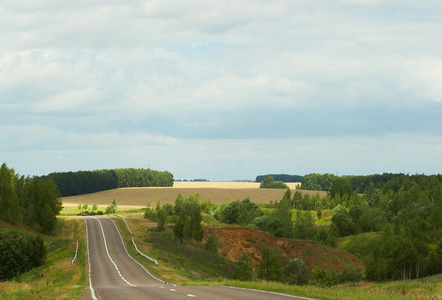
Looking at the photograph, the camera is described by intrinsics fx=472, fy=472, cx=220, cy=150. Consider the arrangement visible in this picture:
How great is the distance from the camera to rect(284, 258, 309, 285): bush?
7269cm

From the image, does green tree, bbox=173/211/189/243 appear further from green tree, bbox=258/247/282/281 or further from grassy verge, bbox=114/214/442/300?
green tree, bbox=258/247/282/281

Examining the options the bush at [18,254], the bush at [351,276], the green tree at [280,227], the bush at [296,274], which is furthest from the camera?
the green tree at [280,227]

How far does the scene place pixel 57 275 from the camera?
167 ft

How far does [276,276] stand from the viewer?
234 feet

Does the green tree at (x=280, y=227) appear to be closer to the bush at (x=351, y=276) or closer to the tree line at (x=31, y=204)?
the bush at (x=351, y=276)

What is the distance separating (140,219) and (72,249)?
3797cm

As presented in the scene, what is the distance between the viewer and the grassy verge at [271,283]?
2550 cm

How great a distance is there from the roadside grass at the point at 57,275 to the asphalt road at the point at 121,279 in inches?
55.2

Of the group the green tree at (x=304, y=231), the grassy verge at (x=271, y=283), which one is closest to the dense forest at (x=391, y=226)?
the green tree at (x=304, y=231)

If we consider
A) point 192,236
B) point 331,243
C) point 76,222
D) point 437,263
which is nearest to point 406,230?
point 331,243

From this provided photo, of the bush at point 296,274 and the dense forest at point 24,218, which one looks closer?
the dense forest at point 24,218

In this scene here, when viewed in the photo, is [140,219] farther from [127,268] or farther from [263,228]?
[127,268]

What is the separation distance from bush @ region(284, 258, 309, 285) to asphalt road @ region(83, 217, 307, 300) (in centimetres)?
2543

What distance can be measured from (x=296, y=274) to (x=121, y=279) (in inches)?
1510
